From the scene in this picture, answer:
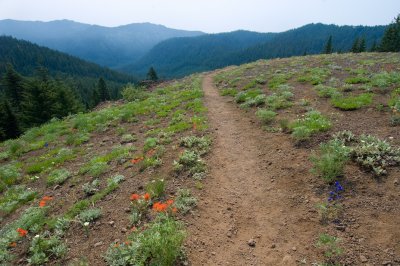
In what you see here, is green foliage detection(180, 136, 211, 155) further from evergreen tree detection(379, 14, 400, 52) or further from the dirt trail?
evergreen tree detection(379, 14, 400, 52)

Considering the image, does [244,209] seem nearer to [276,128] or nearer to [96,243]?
[96,243]

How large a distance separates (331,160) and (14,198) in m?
11.8

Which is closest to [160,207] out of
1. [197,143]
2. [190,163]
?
[190,163]

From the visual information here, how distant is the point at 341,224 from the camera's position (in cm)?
630

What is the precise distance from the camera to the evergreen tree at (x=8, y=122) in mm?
43597

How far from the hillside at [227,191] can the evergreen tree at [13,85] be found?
52.5 meters

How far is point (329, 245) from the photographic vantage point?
5.77 m

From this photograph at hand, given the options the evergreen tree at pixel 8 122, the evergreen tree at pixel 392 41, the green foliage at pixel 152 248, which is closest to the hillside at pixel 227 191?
the green foliage at pixel 152 248

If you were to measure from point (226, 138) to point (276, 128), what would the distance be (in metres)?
2.37

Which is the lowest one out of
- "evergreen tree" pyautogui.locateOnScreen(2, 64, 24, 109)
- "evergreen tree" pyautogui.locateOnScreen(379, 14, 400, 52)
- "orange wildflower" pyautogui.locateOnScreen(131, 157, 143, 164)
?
"evergreen tree" pyautogui.locateOnScreen(2, 64, 24, 109)

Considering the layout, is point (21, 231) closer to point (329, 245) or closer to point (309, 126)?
point (329, 245)

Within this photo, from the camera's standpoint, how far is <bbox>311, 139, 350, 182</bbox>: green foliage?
783cm

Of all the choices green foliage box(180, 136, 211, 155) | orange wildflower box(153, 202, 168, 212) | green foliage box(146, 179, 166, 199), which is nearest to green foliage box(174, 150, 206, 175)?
green foliage box(180, 136, 211, 155)

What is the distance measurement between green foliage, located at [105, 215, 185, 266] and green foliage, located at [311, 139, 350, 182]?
15.2ft
